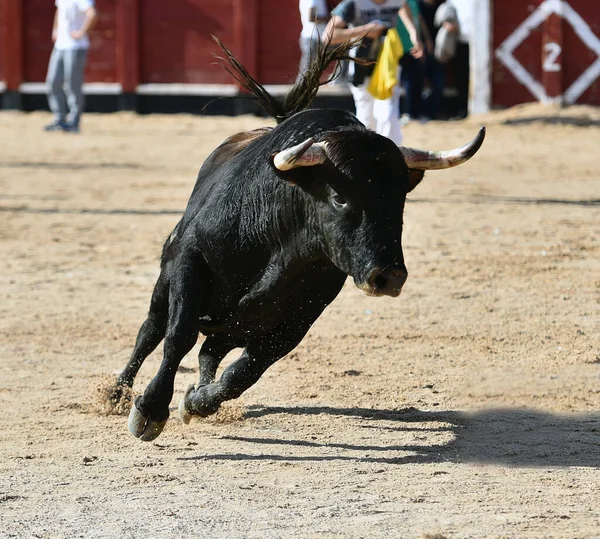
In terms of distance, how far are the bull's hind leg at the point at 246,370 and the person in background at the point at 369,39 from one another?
317 cm

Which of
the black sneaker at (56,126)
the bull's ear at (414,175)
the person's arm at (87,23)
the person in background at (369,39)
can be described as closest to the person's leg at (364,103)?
the person in background at (369,39)

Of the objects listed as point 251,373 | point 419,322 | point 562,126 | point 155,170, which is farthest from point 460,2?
point 251,373

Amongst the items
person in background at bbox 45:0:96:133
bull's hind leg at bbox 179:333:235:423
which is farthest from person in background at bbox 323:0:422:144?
person in background at bbox 45:0:96:133

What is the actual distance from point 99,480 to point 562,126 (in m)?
11.6

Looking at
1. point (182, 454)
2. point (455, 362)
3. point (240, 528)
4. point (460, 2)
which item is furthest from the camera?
point (460, 2)

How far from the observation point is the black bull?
3.73m

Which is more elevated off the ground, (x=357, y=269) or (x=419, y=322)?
(x=357, y=269)

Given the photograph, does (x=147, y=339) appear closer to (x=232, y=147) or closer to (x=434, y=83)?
(x=232, y=147)

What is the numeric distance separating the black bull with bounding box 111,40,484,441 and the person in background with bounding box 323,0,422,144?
3012 mm

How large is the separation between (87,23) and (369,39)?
6857 mm

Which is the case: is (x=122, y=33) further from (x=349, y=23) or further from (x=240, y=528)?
(x=240, y=528)

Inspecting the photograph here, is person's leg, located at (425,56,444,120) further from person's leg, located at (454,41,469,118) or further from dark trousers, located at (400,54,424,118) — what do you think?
person's leg, located at (454,41,469,118)

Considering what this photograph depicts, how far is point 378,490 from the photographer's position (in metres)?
3.78

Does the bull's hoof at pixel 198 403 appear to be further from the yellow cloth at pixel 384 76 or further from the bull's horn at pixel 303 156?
the yellow cloth at pixel 384 76
